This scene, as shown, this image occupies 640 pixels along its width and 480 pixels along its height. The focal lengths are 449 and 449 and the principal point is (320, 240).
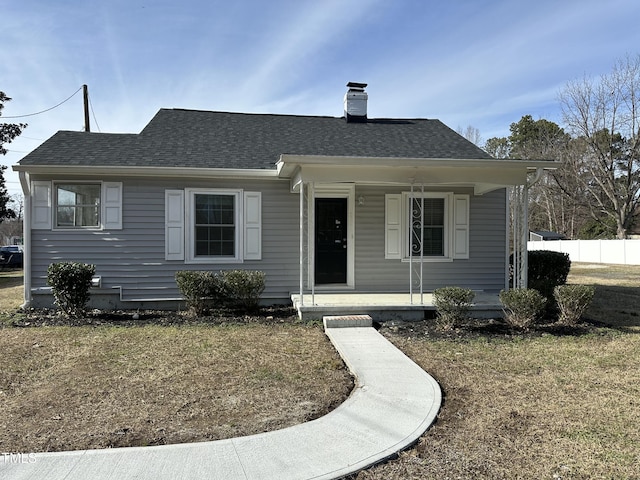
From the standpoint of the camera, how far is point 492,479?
108 inches

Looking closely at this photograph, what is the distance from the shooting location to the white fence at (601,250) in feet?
76.5

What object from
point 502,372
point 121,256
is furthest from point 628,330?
point 121,256

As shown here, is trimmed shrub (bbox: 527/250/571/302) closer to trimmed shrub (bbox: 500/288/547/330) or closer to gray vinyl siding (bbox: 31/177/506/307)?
gray vinyl siding (bbox: 31/177/506/307)

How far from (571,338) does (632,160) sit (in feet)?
95.4

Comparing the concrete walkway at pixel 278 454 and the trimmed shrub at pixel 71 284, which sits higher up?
the trimmed shrub at pixel 71 284

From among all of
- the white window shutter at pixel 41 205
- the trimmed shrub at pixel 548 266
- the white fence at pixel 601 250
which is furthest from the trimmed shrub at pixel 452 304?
the white fence at pixel 601 250

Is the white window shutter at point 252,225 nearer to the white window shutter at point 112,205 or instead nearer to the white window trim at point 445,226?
the white window shutter at point 112,205

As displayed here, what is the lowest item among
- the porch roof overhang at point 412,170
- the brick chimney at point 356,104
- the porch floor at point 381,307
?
the porch floor at point 381,307

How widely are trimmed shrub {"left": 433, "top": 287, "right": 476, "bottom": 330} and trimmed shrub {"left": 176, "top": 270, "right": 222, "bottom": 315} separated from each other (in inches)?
154

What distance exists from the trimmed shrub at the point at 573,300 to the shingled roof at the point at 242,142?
3558 millimetres

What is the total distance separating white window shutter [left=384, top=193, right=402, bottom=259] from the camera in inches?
366

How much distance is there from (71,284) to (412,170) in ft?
20.3

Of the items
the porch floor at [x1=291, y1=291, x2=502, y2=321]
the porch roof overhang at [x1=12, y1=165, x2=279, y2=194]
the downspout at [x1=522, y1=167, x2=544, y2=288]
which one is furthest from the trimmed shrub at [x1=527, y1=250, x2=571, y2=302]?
the porch roof overhang at [x1=12, y1=165, x2=279, y2=194]

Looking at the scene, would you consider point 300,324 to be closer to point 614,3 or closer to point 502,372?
point 502,372
